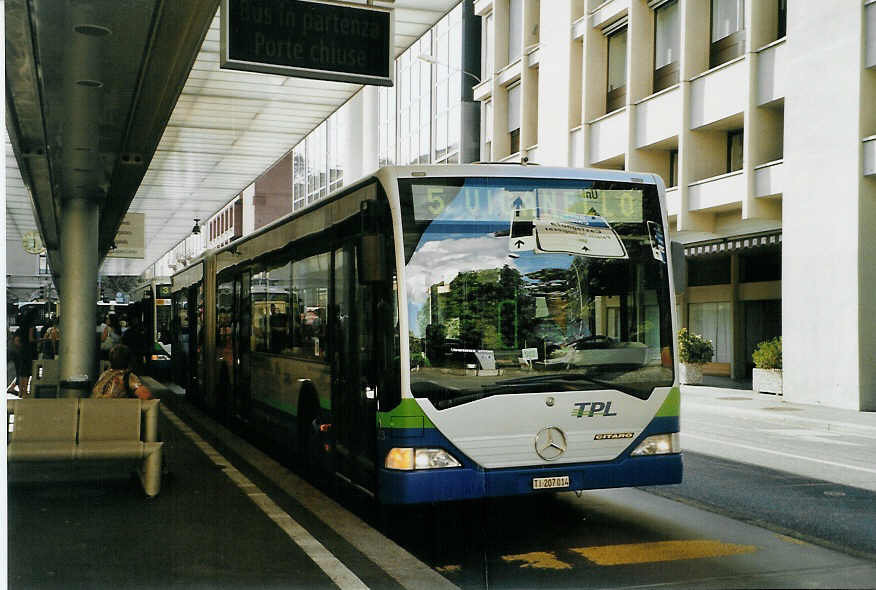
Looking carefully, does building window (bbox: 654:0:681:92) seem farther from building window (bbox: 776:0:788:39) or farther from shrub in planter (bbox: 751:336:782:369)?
shrub in planter (bbox: 751:336:782:369)

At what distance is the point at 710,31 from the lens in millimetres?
27125

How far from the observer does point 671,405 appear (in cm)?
791

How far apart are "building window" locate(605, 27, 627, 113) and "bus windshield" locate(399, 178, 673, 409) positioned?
78.5 ft

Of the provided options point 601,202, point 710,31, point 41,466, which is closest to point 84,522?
point 41,466

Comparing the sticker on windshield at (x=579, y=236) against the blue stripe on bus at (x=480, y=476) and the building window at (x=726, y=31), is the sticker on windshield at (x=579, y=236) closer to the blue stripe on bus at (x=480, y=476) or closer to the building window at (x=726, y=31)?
the blue stripe on bus at (x=480, y=476)

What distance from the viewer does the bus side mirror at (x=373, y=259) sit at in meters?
7.33

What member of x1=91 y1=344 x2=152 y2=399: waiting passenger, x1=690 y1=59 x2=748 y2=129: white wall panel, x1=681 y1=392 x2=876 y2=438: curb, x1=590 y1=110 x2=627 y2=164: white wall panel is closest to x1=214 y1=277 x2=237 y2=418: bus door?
x1=91 y1=344 x2=152 y2=399: waiting passenger

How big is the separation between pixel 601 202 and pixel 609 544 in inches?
103

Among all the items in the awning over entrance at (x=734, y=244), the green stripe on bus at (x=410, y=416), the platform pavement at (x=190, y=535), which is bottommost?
the platform pavement at (x=190, y=535)

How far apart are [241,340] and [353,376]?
632 cm

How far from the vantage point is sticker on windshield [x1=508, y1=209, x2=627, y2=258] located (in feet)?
25.0

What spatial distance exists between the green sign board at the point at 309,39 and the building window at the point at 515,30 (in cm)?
2811

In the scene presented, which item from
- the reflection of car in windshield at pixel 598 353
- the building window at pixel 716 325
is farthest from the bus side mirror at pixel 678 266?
the building window at pixel 716 325

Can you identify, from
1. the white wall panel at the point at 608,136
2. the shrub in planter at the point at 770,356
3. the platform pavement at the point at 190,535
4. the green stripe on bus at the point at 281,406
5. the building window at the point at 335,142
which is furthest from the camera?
the white wall panel at the point at 608,136
